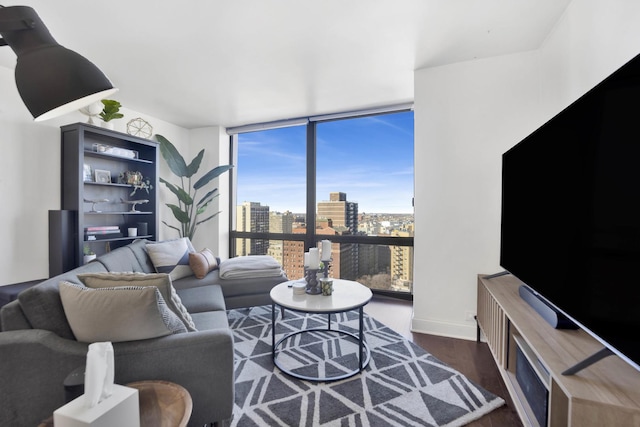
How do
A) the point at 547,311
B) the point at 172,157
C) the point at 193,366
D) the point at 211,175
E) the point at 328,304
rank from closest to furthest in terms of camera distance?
the point at 193,366 → the point at 547,311 → the point at 328,304 → the point at 172,157 → the point at 211,175

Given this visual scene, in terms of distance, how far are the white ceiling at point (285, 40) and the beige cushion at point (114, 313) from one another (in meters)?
1.70

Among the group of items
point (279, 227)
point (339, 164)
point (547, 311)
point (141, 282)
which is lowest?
point (547, 311)

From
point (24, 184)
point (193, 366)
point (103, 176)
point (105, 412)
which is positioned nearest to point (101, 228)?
point (103, 176)

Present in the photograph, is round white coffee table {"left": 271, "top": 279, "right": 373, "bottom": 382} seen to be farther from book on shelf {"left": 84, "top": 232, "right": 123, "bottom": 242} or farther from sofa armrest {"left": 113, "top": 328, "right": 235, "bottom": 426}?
book on shelf {"left": 84, "top": 232, "right": 123, "bottom": 242}

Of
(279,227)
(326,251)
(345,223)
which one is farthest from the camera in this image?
(279,227)

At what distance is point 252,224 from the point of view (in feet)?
14.7

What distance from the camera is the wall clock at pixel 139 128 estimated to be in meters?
3.65

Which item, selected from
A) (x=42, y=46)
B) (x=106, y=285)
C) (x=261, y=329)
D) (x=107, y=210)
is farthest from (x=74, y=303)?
(x=107, y=210)

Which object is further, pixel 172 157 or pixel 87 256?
pixel 172 157

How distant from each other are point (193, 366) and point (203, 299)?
1064mm

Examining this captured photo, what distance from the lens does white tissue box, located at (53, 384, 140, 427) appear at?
31.0 inches

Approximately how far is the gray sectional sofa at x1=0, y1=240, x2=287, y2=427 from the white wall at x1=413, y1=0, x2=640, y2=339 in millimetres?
1904

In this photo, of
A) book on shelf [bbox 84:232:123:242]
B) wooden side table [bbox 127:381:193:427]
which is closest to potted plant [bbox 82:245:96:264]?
book on shelf [bbox 84:232:123:242]

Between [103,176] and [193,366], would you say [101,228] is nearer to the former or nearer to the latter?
[103,176]
